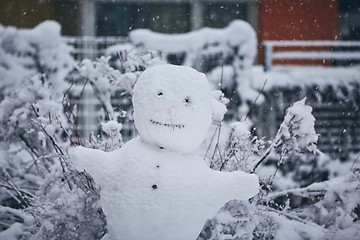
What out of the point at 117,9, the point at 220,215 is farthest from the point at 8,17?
the point at 220,215

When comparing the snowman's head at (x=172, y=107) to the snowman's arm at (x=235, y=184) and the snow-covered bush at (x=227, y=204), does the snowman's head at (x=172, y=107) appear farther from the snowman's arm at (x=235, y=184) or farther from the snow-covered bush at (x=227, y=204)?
the snow-covered bush at (x=227, y=204)

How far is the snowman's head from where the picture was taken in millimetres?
2724

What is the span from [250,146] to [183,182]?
2.98 feet

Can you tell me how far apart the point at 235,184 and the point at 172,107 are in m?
0.58

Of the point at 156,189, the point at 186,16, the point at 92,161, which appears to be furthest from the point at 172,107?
the point at 186,16

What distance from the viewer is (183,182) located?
8.87 feet

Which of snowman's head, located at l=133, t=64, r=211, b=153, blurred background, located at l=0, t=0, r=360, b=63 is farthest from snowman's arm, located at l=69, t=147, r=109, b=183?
blurred background, located at l=0, t=0, r=360, b=63

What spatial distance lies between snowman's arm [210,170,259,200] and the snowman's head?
24 cm

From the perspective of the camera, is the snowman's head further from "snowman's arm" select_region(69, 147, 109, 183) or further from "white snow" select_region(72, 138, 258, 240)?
"snowman's arm" select_region(69, 147, 109, 183)

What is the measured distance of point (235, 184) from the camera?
2.84 metres

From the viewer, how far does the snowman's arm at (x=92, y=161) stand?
111 inches

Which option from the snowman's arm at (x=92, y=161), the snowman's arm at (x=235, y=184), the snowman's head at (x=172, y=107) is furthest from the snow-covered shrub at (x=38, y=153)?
the snowman's arm at (x=235, y=184)

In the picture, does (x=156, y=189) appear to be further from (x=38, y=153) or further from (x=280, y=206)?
(x=38, y=153)

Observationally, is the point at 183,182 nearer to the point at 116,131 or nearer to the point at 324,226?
the point at 116,131
